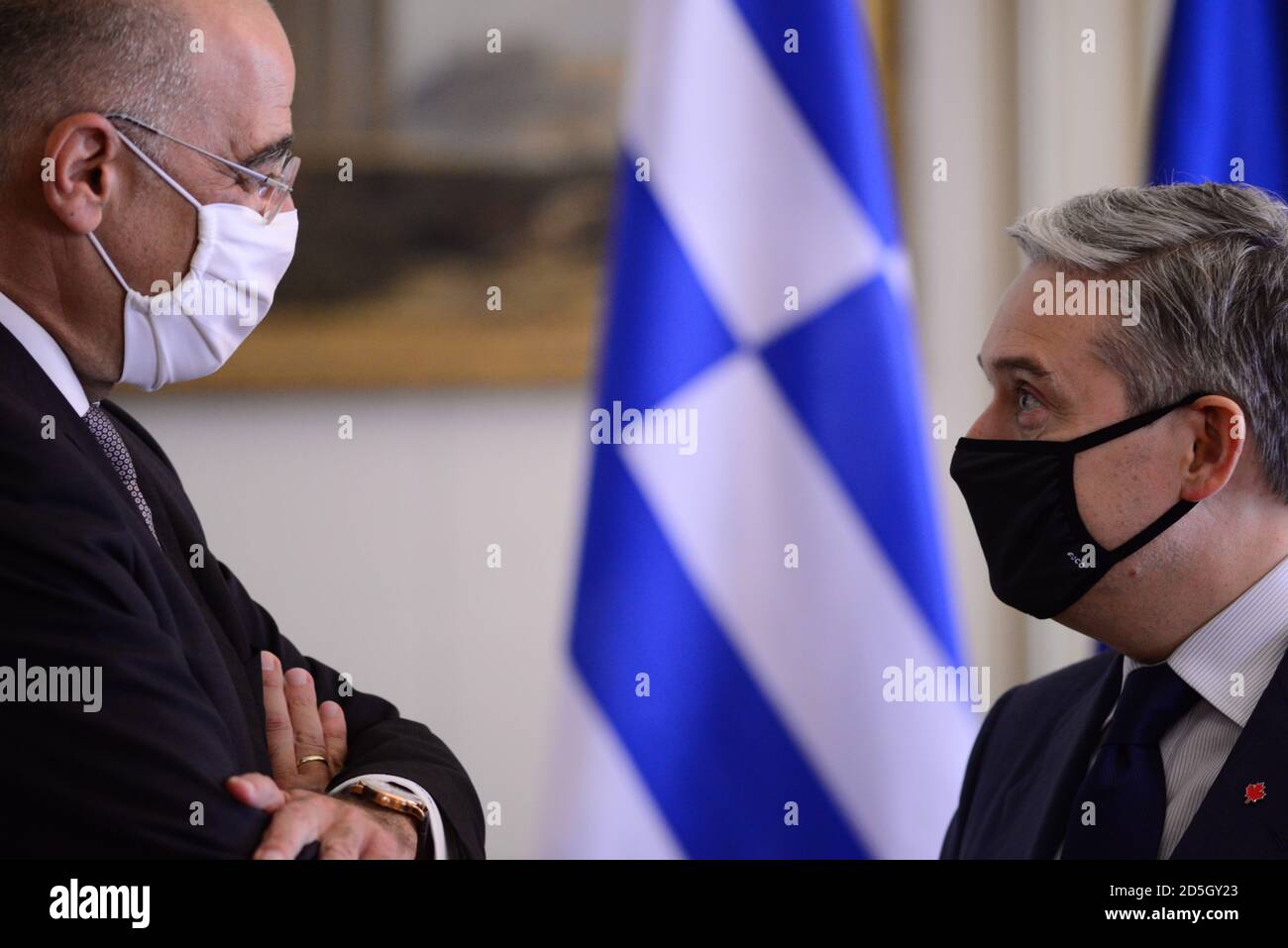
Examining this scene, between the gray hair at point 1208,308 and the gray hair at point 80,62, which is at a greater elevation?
the gray hair at point 80,62

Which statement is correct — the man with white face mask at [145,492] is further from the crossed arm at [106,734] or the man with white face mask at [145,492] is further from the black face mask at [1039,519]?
the black face mask at [1039,519]

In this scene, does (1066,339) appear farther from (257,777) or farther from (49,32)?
(49,32)

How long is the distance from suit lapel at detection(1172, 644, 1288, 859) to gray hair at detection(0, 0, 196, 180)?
57.7 inches

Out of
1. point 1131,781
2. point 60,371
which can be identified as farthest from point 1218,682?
point 60,371

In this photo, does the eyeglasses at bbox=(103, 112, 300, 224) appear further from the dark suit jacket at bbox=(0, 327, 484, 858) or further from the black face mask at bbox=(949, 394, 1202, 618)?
the black face mask at bbox=(949, 394, 1202, 618)

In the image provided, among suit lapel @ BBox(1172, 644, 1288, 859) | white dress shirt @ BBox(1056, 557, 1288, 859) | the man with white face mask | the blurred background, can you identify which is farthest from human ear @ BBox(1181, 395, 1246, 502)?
the blurred background

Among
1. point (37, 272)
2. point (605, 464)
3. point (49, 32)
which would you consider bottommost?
point (605, 464)

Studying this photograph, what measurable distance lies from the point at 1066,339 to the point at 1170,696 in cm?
48

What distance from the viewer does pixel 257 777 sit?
4.10ft

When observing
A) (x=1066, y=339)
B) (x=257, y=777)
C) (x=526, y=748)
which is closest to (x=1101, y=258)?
(x=1066, y=339)

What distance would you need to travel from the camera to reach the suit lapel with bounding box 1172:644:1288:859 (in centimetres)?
140

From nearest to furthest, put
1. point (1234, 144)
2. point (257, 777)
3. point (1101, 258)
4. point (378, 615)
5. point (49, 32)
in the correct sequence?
point (257, 777) → point (49, 32) → point (1101, 258) → point (1234, 144) → point (378, 615)

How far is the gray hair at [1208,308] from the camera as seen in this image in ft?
5.11

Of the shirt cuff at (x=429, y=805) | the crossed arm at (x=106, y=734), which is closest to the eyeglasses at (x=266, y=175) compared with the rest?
the crossed arm at (x=106, y=734)
